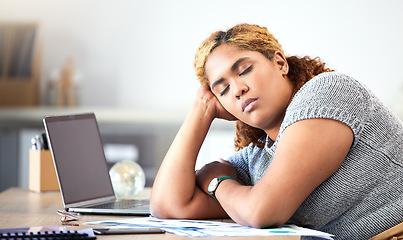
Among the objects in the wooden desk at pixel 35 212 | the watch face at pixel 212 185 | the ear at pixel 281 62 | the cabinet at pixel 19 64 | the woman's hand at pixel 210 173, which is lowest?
the wooden desk at pixel 35 212

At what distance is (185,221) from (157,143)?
8.05ft

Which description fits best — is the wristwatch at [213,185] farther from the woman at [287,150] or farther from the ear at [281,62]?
the ear at [281,62]

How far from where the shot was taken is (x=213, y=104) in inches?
56.5

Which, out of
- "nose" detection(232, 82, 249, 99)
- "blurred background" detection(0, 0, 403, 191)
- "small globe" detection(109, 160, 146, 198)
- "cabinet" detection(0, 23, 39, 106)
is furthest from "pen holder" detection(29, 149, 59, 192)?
"cabinet" detection(0, 23, 39, 106)

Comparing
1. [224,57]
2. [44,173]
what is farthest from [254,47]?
[44,173]

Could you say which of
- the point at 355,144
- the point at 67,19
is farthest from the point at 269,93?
the point at 67,19

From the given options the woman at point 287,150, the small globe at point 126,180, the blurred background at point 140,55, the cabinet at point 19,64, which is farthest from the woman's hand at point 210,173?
the cabinet at point 19,64

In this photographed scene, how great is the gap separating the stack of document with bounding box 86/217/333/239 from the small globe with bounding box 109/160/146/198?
45 centimetres

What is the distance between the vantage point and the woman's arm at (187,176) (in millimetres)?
1303

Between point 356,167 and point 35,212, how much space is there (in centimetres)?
77

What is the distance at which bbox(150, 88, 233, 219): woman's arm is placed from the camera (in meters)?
1.30

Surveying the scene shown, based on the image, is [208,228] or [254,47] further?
[254,47]

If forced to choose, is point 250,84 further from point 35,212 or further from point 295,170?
point 35,212

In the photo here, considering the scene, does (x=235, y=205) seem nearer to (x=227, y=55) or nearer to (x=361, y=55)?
(x=227, y=55)
